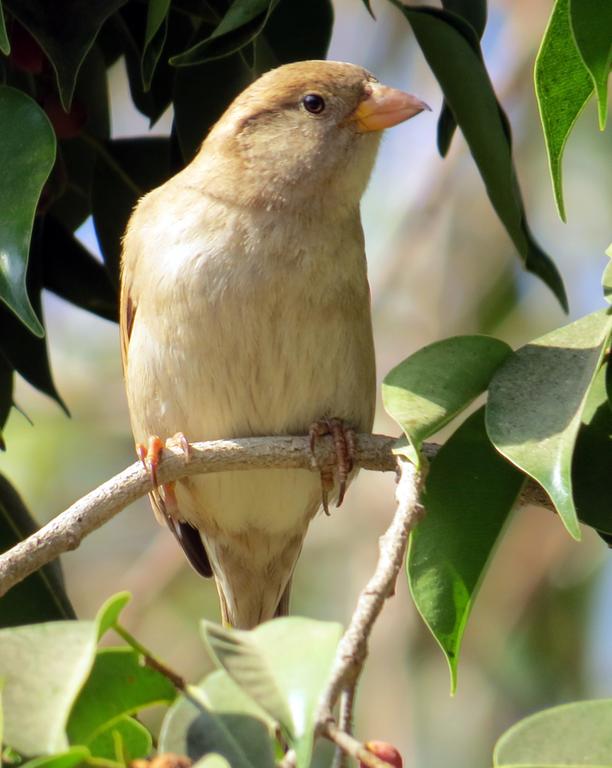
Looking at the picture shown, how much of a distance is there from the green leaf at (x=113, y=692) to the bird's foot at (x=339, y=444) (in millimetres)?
1162

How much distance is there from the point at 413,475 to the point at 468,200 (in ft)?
17.8

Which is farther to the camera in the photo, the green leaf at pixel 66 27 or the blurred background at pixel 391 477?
the blurred background at pixel 391 477

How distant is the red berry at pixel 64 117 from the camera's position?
298cm

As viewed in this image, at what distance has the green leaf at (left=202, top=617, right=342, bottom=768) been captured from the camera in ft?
4.41

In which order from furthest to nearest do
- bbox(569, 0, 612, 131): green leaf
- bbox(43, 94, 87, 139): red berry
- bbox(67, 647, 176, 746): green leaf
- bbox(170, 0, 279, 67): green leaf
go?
1. bbox(43, 94, 87, 139): red berry
2. bbox(170, 0, 279, 67): green leaf
3. bbox(569, 0, 612, 131): green leaf
4. bbox(67, 647, 176, 746): green leaf

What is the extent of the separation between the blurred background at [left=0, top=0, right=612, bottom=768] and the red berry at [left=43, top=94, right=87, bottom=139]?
332 cm

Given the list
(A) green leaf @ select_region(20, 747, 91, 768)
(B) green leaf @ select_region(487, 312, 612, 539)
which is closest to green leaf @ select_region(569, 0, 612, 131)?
(B) green leaf @ select_region(487, 312, 612, 539)

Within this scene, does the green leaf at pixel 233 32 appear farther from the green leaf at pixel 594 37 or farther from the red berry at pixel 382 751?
the red berry at pixel 382 751

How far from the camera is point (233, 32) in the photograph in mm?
2395

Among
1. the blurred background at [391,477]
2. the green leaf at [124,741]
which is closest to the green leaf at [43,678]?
the green leaf at [124,741]

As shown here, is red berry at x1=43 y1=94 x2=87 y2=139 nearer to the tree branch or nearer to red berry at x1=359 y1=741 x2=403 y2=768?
the tree branch

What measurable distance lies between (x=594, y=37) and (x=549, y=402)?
536 mm

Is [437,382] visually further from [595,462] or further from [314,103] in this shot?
[314,103]

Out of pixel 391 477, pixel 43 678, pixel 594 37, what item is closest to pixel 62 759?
pixel 43 678
